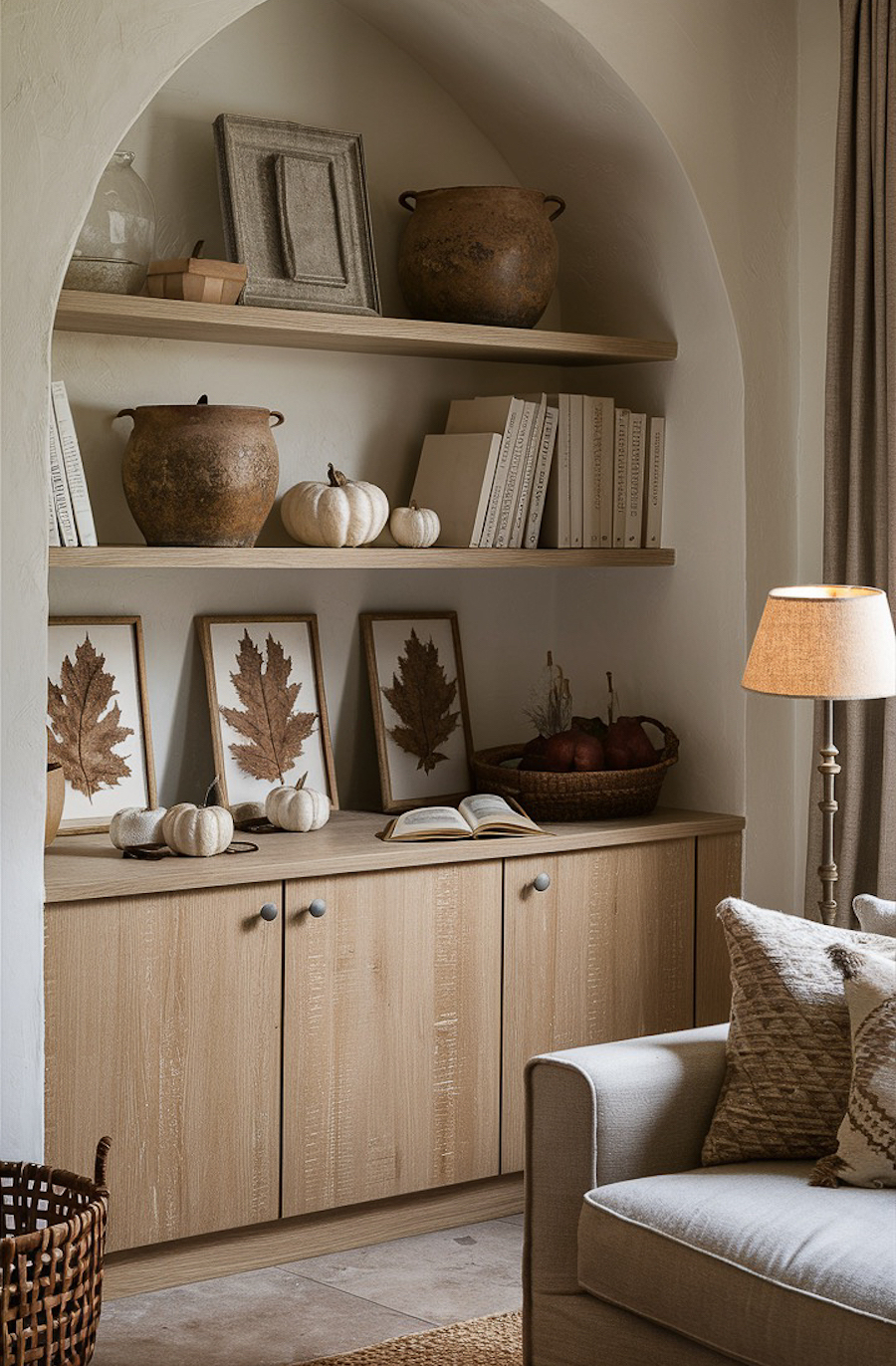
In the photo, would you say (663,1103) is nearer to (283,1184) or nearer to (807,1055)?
(807,1055)

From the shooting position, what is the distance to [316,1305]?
3.11m

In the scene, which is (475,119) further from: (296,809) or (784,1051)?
(784,1051)

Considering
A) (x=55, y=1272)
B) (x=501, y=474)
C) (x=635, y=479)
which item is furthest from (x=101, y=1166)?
(x=635, y=479)

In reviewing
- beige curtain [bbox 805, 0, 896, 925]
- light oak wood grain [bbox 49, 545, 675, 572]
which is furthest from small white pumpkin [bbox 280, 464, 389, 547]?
beige curtain [bbox 805, 0, 896, 925]

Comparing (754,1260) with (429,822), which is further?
(429,822)

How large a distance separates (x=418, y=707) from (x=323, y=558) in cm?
63

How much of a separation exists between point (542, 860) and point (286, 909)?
60cm

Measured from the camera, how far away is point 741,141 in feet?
12.4

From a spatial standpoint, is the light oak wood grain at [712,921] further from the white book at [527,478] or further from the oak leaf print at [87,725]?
the oak leaf print at [87,725]

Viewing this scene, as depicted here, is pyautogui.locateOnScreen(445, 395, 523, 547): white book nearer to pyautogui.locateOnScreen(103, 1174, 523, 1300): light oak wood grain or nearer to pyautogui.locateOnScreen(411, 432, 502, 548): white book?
pyautogui.locateOnScreen(411, 432, 502, 548): white book

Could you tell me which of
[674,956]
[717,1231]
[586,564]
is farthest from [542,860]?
[717,1231]

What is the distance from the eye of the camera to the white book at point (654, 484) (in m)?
3.96

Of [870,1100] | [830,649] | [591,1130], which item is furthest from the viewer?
[830,649]

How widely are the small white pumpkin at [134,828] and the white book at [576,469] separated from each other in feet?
3.82
